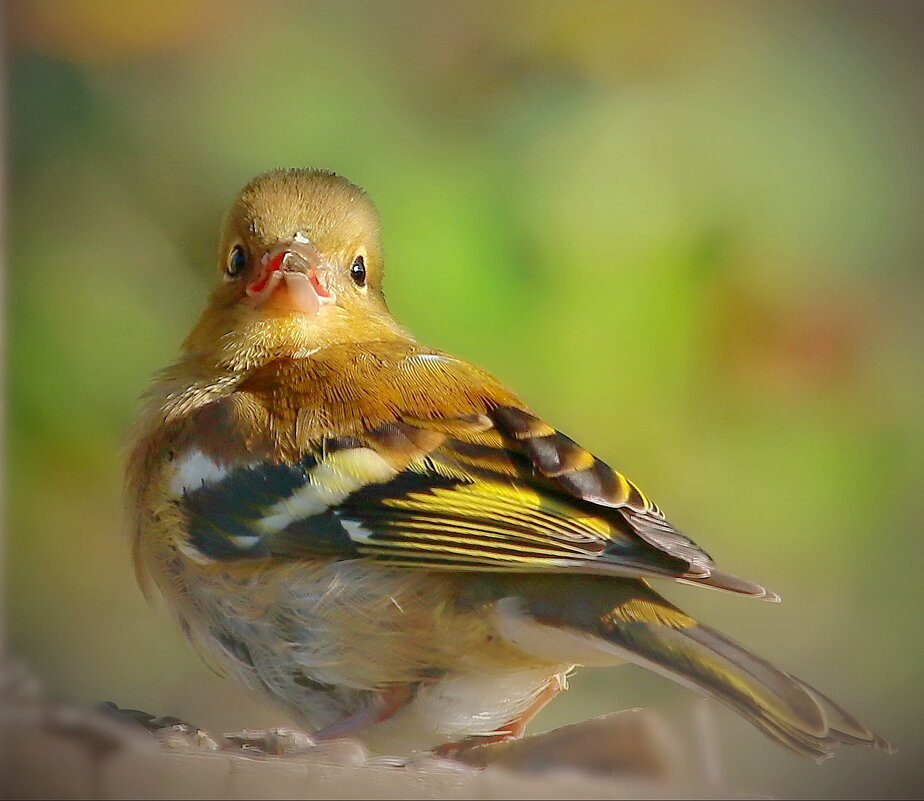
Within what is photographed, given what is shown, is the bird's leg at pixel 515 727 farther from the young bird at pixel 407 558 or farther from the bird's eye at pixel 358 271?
the bird's eye at pixel 358 271

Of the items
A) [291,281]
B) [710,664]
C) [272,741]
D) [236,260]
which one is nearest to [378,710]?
[272,741]

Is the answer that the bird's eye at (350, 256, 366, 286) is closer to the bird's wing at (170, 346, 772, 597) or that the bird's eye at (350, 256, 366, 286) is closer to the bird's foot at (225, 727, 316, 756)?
the bird's wing at (170, 346, 772, 597)

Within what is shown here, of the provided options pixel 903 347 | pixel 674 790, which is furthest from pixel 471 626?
pixel 903 347

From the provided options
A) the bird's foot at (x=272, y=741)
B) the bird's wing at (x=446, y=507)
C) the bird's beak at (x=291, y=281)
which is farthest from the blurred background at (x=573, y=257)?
the bird's wing at (x=446, y=507)

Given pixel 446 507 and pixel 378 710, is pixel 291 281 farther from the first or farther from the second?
pixel 378 710

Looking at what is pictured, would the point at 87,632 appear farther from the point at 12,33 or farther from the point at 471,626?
the point at 12,33

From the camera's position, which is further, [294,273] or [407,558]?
[294,273]
